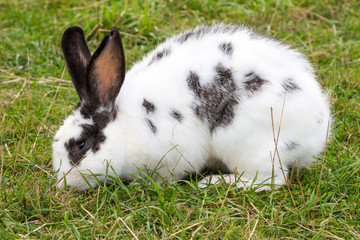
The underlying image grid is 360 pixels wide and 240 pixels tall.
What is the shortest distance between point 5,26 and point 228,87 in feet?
11.7

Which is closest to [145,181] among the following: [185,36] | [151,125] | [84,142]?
[151,125]

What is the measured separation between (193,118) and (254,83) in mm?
502

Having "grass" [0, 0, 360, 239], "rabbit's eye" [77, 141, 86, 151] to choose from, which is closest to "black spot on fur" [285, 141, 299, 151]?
"grass" [0, 0, 360, 239]

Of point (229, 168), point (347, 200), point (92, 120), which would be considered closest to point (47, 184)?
point (92, 120)

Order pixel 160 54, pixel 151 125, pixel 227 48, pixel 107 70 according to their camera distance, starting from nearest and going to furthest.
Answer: pixel 107 70 → pixel 151 125 → pixel 227 48 → pixel 160 54

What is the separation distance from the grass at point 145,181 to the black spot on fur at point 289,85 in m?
0.56

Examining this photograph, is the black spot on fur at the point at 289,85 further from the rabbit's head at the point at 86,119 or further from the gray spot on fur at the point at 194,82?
the rabbit's head at the point at 86,119

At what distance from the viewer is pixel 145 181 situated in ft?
13.2

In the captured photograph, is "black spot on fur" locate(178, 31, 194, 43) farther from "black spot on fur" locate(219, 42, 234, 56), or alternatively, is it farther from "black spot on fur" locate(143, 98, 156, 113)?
"black spot on fur" locate(143, 98, 156, 113)

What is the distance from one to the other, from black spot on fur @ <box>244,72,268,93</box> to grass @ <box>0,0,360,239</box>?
681 millimetres

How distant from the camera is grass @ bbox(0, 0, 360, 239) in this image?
362 cm

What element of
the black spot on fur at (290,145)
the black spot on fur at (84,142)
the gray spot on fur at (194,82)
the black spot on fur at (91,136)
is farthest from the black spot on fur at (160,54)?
the black spot on fur at (290,145)

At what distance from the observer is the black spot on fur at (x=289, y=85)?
405cm

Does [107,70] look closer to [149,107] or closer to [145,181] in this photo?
[149,107]
